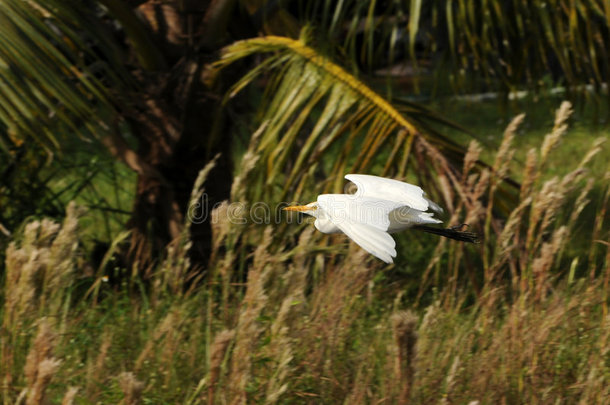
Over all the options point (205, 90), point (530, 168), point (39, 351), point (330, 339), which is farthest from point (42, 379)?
point (205, 90)

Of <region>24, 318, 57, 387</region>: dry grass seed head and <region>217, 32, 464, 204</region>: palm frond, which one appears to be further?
<region>217, 32, 464, 204</region>: palm frond

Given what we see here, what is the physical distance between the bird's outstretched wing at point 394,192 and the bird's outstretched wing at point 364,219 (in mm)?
54

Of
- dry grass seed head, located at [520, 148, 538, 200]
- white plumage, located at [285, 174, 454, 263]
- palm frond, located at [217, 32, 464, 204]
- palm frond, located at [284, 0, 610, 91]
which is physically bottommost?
white plumage, located at [285, 174, 454, 263]

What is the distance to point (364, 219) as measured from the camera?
2.98 ft

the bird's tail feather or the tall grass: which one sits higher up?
the bird's tail feather

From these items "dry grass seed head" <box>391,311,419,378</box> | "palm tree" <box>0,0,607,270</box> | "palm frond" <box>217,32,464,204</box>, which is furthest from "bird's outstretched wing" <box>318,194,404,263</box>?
"palm frond" <box>217,32,464,204</box>

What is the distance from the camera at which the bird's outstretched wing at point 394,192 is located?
102 cm

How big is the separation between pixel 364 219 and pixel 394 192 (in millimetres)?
174

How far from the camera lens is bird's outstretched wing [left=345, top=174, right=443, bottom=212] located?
1020 mm

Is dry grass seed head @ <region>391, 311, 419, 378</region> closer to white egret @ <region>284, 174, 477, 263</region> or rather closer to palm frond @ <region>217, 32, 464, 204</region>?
white egret @ <region>284, 174, 477, 263</region>

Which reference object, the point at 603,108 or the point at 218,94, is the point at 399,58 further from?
the point at 218,94

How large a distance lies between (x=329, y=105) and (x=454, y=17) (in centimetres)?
65

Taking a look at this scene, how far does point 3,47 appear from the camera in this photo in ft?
6.74

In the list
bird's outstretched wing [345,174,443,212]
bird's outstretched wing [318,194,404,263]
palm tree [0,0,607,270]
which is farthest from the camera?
palm tree [0,0,607,270]
